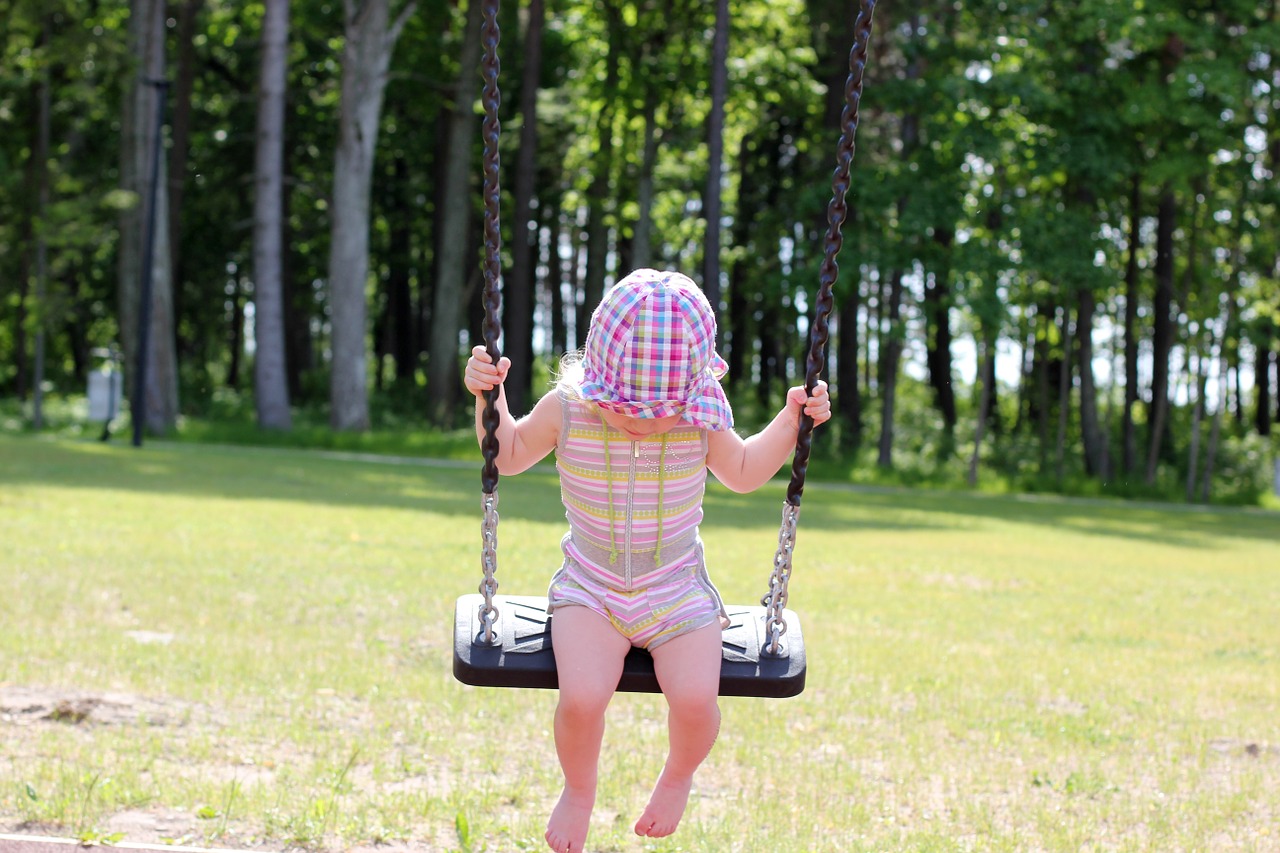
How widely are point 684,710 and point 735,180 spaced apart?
35.5 meters

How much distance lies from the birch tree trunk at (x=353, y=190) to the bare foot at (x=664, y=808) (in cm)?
2219

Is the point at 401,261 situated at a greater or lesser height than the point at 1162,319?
greater

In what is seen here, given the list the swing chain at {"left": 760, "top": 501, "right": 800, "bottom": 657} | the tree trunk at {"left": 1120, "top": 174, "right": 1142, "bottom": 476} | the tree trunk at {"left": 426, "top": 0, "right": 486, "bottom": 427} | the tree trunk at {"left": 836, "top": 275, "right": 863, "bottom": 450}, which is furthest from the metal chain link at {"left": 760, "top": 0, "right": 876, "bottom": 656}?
the tree trunk at {"left": 1120, "top": 174, "right": 1142, "bottom": 476}

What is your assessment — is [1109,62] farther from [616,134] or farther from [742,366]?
[742,366]

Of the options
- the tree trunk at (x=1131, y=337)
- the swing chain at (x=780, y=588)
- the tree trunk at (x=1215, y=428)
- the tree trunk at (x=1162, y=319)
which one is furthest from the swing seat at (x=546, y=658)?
the tree trunk at (x=1131, y=337)

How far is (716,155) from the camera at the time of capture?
23.0m

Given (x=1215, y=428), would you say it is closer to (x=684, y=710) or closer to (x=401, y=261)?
(x=401, y=261)

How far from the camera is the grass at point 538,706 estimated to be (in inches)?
159

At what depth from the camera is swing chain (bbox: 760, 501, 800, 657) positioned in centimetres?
338

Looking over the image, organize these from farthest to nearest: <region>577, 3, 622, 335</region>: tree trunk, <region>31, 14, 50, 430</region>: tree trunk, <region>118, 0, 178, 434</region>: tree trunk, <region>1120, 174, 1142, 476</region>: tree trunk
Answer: <region>577, 3, 622, 335</region>: tree trunk < <region>1120, 174, 1142, 476</region>: tree trunk < <region>31, 14, 50, 430</region>: tree trunk < <region>118, 0, 178, 434</region>: tree trunk

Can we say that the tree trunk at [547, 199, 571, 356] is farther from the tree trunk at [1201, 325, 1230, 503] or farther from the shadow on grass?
the tree trunk at [1201, 325, 1230, 503]

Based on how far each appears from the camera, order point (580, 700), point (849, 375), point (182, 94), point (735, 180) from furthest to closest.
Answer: point (735, 180)
point (849, 375)
point (182, 94)
point (580, 700)

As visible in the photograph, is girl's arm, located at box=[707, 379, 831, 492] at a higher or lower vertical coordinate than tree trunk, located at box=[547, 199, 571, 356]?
lower

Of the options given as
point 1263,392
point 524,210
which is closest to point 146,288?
point 524,210
